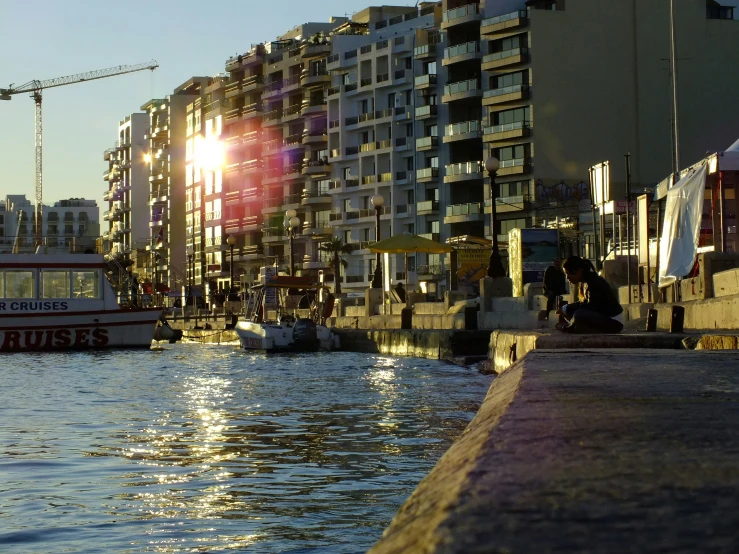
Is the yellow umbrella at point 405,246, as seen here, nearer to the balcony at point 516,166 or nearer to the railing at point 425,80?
the balcony at point 516,166

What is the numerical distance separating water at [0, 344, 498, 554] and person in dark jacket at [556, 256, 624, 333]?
1.60 metres

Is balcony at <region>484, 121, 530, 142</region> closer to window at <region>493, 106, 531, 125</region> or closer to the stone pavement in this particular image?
window at <region>493, 106, 531, 125</region>

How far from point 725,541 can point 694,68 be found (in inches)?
2607

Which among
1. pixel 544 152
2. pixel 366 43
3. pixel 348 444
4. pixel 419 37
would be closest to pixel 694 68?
pixel 544 152

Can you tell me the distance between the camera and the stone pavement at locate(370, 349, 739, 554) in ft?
7.21

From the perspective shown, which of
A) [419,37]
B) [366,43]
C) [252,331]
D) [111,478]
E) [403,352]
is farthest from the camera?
[366,43]

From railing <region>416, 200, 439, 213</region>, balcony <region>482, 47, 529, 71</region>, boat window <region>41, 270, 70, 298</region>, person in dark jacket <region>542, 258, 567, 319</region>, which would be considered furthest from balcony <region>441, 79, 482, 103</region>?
person in dark jacket <region>542, 258, 567, 319</region>

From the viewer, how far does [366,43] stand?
9338 cm

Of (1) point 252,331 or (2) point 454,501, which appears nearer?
(2) point 454,501

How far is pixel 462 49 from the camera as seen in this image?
247 feet

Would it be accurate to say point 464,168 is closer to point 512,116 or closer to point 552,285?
point 512,116

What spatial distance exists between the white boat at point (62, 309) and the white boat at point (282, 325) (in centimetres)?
354

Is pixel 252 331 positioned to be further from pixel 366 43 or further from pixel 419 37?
pixel 366 43

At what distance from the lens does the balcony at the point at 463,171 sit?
2950 inches
